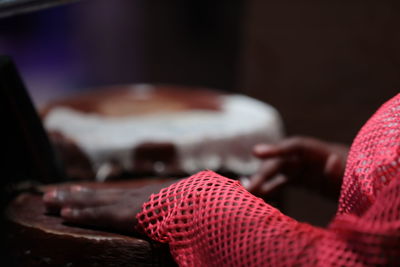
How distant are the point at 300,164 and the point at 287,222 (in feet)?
1.94

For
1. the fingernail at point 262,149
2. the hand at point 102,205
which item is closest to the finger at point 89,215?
the hand at point 102,205

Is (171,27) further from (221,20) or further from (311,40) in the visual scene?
(311,40)

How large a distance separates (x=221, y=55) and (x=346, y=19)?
0.88 metres

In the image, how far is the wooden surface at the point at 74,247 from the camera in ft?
2.30

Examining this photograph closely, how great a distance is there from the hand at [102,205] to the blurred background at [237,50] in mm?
1117

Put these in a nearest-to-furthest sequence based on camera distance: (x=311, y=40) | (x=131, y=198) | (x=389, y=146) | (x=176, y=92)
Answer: (x=389, y=146) → (x=131, y=198) → (x=176, y=92) → (x=311, y=40)

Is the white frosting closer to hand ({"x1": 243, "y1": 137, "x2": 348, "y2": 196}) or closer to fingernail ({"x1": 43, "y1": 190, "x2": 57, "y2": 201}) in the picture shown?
hand ({"x1": 243, "y1": 137, "x2": 348, "y2": 196})

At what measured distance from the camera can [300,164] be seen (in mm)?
1166

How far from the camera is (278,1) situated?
2111 mm

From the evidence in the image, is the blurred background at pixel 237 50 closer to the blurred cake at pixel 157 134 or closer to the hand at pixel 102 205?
the blurred cake at pixel 157 134

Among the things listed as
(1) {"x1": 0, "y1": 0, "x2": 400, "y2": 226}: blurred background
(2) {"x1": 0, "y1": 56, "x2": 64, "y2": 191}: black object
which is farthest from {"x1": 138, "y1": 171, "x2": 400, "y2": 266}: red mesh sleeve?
(1) {"x1": 0, "y1": 0, "x2": 400, "y2": 226}: blurred background

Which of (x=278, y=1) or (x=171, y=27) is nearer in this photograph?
(x=278, y=1)

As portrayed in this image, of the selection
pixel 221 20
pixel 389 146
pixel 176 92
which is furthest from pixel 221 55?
pixel 389 146

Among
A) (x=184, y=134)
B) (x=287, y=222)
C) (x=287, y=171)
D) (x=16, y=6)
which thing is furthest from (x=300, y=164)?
(x=16, y=6)
